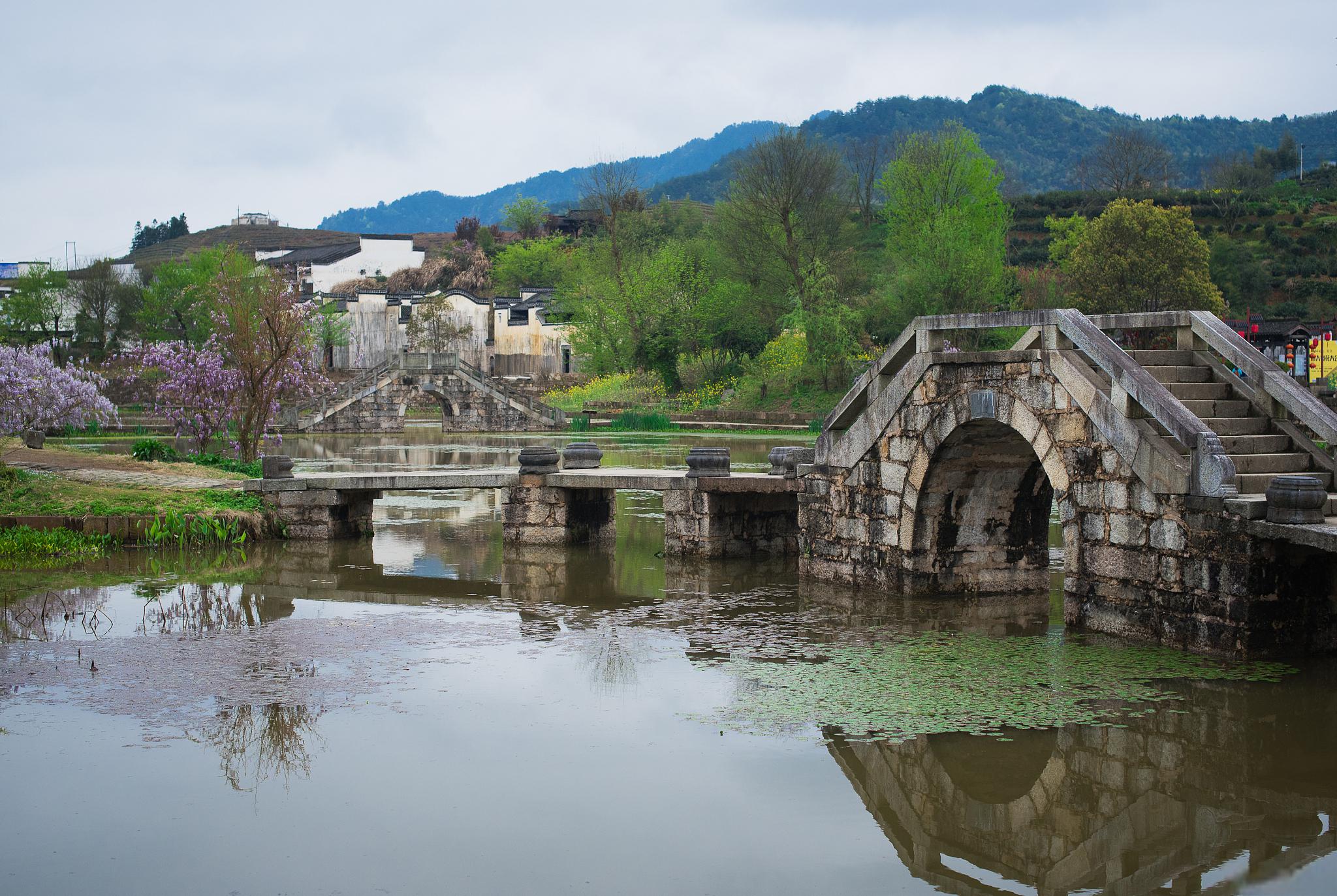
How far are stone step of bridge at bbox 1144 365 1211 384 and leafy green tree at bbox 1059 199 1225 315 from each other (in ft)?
108

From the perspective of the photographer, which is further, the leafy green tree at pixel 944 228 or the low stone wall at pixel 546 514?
the leafy green tree at pixel 944 228

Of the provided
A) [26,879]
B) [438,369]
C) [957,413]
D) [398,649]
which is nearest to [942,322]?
[957,413]

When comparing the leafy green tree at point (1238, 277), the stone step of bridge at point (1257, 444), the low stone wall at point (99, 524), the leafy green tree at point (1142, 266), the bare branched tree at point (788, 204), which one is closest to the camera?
the stone step of bridge at point (1257, 444)

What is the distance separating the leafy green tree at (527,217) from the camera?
90.3 meters

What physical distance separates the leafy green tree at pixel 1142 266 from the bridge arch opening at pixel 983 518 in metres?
31.4

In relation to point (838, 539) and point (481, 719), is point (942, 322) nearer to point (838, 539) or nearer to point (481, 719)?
point (838, 539)

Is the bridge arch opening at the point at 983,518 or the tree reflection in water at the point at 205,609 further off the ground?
the bridge arch opening at the point at 983,518

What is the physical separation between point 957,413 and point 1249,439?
2653 millimetres

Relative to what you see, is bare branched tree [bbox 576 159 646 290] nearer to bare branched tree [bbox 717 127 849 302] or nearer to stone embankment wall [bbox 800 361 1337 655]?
bare branched tree [bbox 717 127 849 302]

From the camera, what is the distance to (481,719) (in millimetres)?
9219

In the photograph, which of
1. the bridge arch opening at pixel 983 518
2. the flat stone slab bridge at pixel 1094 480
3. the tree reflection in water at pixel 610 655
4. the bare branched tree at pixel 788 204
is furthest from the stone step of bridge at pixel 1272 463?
the bare branched tree at pixel 788 204

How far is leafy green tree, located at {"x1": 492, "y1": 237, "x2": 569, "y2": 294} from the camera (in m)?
80.7

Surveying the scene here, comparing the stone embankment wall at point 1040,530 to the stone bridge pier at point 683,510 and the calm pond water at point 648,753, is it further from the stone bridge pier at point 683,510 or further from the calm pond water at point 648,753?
the stone bridge pier at point 683,510

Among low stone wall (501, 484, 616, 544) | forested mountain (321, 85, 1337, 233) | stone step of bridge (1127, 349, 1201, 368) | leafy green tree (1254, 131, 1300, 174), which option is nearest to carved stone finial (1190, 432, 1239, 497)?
stone step of bridge (1127, 349, 1201, 368)
